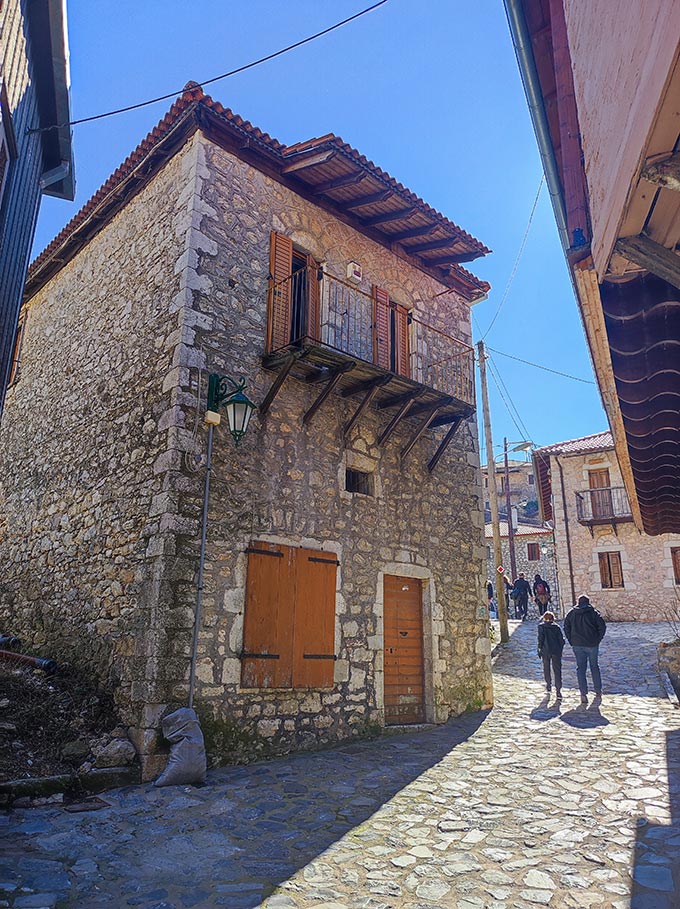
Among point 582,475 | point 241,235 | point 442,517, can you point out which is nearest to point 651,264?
point 241,235

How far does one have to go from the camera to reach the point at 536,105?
4.16m

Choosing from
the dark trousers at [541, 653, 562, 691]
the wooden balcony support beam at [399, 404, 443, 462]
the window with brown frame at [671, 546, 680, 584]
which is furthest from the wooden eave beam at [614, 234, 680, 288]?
the window with brown frame at [671, 546, 680, 584]

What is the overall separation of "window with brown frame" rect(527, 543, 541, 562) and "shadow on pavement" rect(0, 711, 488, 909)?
26.1 m

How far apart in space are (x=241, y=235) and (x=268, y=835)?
6454 millimetres

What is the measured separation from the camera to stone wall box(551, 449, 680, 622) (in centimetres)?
2025

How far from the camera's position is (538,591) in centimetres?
2070

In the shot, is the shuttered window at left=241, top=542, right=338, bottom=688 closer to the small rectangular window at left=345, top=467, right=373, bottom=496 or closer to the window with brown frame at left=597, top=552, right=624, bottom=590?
the small rectangular window at left=345, top=467, right=373, bottom=496

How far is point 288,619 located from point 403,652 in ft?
7.46

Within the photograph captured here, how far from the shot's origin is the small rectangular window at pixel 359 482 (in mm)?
8625

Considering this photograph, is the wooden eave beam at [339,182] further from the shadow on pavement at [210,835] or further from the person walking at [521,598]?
the person walking at [521,598]

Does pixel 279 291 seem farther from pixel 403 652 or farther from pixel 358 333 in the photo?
pixel 403 652

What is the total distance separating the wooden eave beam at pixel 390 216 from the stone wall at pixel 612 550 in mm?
15117

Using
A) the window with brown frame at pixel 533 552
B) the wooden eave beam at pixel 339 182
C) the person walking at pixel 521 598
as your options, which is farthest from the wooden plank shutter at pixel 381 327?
the window with brown frame at pixel 533 552

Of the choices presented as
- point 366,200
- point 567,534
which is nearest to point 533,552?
point 567,534
